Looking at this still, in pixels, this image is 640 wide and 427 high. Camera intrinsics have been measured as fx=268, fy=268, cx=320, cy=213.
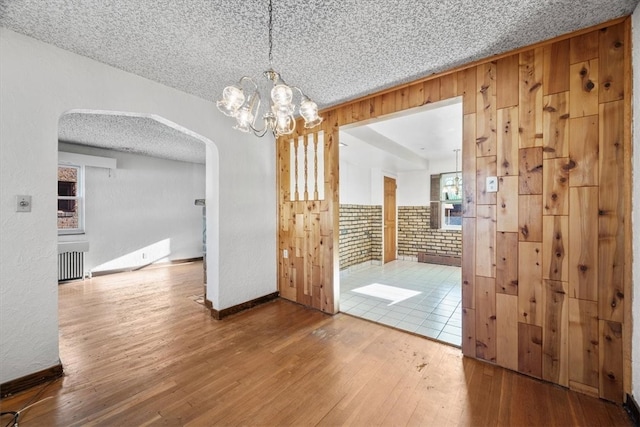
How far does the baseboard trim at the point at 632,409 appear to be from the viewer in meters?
1.60

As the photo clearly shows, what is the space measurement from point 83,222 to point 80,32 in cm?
472

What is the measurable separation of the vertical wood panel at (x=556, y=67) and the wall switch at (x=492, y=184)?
2.31ft

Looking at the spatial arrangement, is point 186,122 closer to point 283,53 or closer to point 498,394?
point 283,53

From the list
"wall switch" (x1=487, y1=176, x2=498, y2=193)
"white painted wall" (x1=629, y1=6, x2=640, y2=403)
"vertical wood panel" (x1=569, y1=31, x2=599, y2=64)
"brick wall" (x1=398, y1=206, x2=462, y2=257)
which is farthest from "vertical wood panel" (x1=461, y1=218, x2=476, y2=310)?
"brick wall" (x1=398, y1=206, x2=462, y2=257)

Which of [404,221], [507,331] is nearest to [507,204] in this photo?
[507,331]

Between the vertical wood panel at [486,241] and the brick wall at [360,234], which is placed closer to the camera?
the vertical wood panel at [486,241]

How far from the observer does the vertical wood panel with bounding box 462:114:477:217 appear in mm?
2314

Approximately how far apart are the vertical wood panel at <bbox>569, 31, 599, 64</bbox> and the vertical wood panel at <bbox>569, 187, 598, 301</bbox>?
3.06ft

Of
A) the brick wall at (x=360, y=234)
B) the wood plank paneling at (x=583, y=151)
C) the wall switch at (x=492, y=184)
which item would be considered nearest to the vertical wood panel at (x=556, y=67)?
the wood plank paneling at (x=583, y=151)

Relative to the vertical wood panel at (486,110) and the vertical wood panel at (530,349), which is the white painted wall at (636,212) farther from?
the vertical wood panel at (486,110)

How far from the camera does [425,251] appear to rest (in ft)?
22.6

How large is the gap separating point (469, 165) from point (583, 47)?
1.05 m

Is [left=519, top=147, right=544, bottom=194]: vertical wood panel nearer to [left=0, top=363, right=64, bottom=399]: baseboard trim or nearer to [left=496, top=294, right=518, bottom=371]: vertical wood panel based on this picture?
[left=496, top=294, right=518, bottom=371]: vertical wood panel

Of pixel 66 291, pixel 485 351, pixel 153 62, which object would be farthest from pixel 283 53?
pixel 66 291
